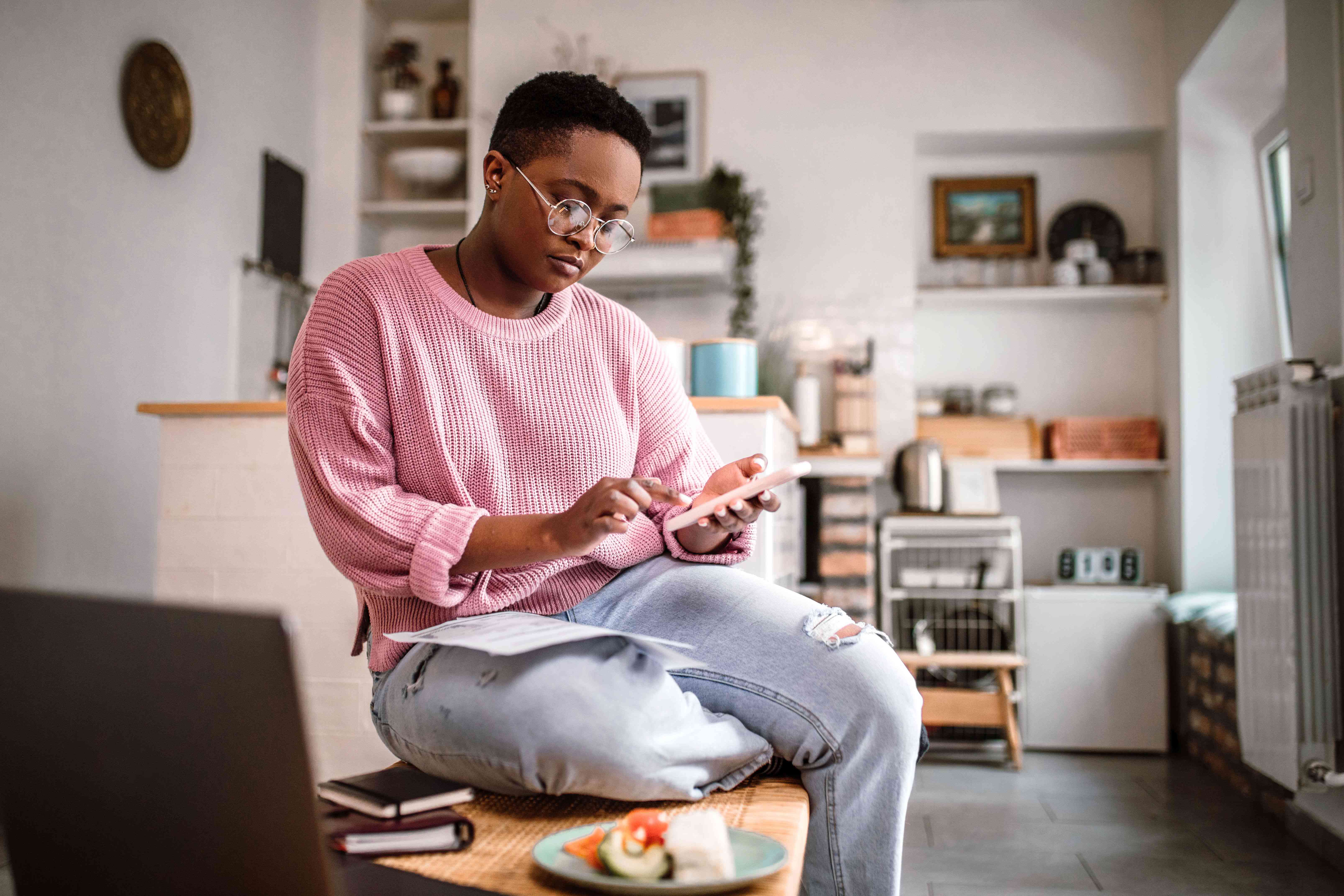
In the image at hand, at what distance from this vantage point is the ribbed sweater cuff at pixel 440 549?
109 centimetres

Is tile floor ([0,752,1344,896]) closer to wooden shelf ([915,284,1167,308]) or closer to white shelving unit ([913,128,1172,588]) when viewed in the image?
white shelving unit ([913,128,1172,588])

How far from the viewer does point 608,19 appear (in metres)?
4.22

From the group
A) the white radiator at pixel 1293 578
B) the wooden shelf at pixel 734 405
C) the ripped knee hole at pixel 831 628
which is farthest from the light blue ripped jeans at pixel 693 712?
the white radiator at pixel 1293 578

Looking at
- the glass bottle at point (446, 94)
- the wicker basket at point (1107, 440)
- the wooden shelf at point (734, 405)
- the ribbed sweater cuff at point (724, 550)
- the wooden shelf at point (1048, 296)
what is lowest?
the ribbed sweater cuff at point (724, 550)

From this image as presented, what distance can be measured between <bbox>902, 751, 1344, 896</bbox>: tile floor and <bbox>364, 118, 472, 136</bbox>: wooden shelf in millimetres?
3061

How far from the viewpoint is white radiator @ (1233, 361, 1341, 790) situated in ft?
7.48

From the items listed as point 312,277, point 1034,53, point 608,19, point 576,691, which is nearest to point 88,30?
point 312,277

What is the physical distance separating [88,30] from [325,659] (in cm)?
205

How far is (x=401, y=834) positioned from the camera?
2.95ft

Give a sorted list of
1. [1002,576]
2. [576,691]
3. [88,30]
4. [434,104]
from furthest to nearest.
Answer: [434,104] → [1002,576] → [88,30] → [576,691]

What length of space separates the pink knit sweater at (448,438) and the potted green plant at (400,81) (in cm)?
326

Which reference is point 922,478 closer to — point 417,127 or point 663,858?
point 417,127

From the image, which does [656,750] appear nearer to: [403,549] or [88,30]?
[403,549]

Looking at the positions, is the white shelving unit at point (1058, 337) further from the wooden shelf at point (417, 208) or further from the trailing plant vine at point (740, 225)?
the wooden shelf at point (417, 208)
